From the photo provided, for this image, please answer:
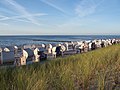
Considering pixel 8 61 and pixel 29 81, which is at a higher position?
pixel 29 81

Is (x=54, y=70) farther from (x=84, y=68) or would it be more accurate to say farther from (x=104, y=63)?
(x=104, y=63)

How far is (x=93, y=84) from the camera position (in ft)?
16.5

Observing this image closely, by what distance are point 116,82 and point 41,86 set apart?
2.07 m

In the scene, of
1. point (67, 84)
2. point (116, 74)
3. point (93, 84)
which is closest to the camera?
point (67, 84)

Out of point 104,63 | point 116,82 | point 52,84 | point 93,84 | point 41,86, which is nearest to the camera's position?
point 41,86

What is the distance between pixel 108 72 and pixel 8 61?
22.3ft

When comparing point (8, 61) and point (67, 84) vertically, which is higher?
point (67, 84)

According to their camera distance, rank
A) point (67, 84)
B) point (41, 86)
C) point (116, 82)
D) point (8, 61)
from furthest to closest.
Result: point (8, 61) → point (116, 82) → point (67, 84) → point (41, 86)

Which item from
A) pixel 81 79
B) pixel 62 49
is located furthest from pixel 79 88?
pixel 62 49

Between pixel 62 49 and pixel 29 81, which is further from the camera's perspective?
pixel 62 49

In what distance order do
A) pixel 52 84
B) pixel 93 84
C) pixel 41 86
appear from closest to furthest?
pixel 41 86, pixel 52 84, pixel 93 84

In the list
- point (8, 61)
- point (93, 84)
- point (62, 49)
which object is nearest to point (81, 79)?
point (93, 84)

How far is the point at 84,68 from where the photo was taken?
18.1ft

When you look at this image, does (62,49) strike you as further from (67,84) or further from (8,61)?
(67,84)
